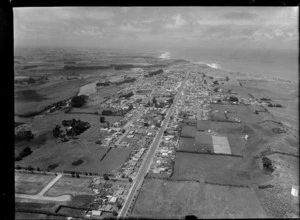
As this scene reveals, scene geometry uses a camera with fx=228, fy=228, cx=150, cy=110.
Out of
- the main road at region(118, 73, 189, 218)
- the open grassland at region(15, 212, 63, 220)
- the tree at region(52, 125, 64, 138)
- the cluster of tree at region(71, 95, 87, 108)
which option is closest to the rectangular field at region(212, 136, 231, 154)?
the main road at region(118, 73, 189, 218)

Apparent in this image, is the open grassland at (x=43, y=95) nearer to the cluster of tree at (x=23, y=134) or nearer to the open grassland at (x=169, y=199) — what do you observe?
the cluster of tree at (x=23, y=134)

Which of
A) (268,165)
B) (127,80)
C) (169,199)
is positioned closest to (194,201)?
(169,199)

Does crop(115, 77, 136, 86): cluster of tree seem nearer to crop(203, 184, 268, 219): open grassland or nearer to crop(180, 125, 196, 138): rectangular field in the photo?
crop(180, 125, 196, 138): rectangular field

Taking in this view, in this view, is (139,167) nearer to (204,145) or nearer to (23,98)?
(204,145)

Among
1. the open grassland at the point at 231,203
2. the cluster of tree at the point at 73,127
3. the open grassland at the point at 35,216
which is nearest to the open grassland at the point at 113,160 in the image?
the open grassland at the point at 35,216

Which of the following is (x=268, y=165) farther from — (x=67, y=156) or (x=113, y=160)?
(x=67, y=156)
